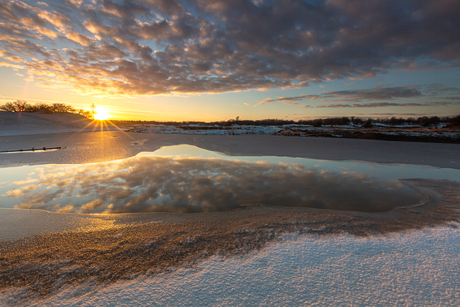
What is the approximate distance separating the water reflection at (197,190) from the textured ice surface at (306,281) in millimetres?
1912

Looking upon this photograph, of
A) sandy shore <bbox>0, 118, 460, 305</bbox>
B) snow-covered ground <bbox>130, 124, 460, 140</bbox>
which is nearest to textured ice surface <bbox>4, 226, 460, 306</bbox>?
sandy shore <bbox>0, 118, 460, 305</bbox>

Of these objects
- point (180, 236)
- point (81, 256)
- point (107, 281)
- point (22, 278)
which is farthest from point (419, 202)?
point (22, 278)

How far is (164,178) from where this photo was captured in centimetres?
686

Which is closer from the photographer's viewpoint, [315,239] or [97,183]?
[315,239]

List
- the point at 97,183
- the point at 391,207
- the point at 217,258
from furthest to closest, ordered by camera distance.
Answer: the point at 97,183 → the point at 391,207 → the point at 217,258

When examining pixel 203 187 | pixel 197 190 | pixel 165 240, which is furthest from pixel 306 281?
pixel 203 187

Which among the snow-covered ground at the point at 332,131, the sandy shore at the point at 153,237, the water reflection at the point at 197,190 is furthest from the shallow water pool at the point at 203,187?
the snow-covered ground at the point at 332,131

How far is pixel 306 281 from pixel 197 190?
3.96 m

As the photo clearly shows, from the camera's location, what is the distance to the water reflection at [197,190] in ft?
15.6

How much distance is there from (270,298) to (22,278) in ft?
9.67

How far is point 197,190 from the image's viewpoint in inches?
227

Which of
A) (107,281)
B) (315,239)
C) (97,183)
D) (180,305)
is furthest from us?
(97,183)

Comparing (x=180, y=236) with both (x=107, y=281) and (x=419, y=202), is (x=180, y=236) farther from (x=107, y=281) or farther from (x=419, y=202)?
(x=419, y=202)

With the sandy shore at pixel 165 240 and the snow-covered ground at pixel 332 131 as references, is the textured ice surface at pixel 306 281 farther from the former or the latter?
the snow-covered ground at pixel 332 131
